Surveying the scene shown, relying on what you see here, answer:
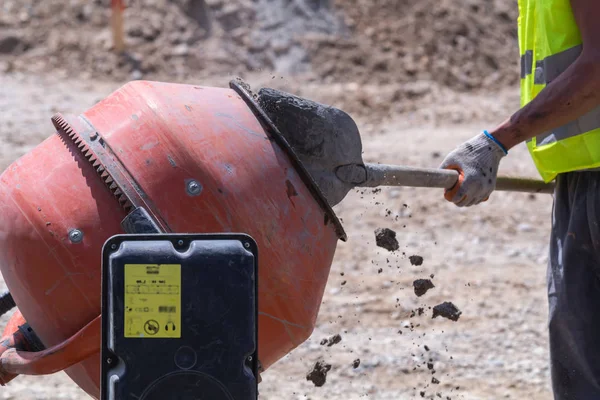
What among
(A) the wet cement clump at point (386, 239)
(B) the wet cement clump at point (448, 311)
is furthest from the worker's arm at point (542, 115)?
(B) the wet cement clump at point (448, 311)

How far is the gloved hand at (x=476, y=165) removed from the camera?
2.66 meters

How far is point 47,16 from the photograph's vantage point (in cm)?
1003

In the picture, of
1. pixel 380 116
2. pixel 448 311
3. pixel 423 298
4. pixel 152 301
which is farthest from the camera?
pixel 380 116

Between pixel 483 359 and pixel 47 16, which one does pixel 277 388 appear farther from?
pixel 47 16

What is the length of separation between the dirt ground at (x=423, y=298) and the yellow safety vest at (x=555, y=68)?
520mm

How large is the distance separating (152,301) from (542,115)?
1.28 m

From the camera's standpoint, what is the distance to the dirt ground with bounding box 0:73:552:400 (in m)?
3.62

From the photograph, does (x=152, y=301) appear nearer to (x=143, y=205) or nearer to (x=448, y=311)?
(x=143, y=205)

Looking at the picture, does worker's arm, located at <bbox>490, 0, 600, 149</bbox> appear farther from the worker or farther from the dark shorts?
the dark shorts

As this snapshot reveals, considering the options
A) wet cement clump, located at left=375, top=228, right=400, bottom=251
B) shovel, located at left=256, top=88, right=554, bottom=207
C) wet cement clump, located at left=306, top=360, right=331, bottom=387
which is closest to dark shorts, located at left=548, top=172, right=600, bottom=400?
wet cement clump, located at left=375, top=228, right=400, bottom=251

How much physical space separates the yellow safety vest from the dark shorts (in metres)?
0.08

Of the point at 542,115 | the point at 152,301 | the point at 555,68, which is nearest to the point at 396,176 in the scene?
the point at 542,115

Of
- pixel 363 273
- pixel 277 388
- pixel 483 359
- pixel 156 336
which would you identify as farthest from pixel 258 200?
pixel 363 273

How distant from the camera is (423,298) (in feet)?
15.0
